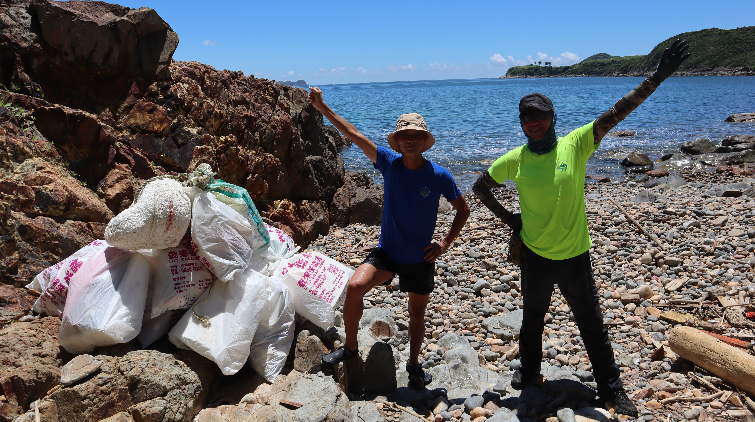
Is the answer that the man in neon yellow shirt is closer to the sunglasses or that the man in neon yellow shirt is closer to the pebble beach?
the sunglasses

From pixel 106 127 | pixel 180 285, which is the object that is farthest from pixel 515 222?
pixel 106 127

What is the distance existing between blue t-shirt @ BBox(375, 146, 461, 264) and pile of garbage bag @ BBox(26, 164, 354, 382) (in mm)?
888

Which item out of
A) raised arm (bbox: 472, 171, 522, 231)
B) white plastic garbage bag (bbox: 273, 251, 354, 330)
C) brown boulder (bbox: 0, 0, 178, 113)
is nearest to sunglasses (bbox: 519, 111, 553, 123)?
raised arm (bbox: 472, 171, 522, 231)

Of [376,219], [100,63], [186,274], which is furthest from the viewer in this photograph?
[376,219]

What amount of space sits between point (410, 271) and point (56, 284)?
2337 millimetres

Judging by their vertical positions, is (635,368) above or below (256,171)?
below

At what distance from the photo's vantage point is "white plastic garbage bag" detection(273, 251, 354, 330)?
10.9 ft

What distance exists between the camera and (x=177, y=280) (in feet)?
9.61

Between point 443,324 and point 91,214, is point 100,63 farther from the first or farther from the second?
point 443,324

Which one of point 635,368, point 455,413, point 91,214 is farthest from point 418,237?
point 91,214

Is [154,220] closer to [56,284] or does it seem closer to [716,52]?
[56,284]

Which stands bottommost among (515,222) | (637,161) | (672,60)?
(637,161)

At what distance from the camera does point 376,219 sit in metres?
8.50

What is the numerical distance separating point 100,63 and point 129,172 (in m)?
1.34
